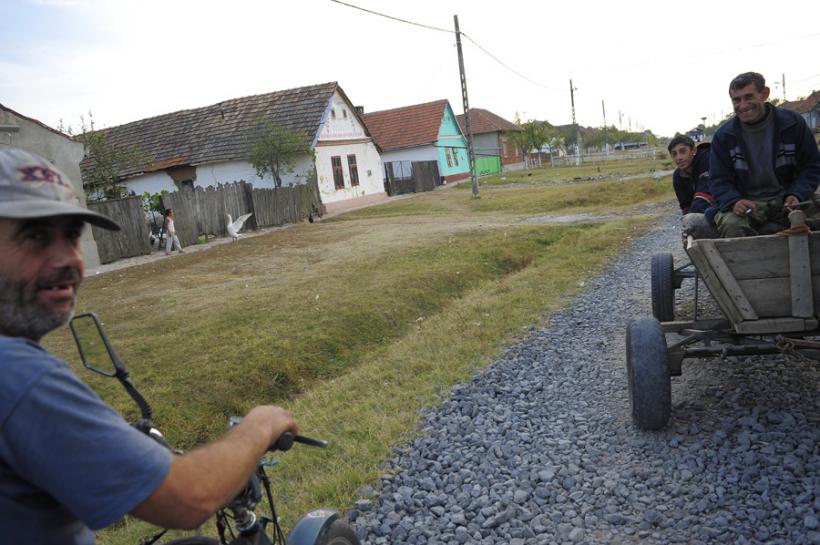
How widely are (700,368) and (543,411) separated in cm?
157

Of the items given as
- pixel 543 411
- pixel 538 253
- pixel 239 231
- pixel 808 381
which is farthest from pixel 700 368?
pixel 239 231

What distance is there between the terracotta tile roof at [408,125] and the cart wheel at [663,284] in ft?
→ 130

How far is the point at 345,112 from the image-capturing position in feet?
109

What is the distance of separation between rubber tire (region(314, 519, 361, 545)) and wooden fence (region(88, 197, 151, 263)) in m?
18.1

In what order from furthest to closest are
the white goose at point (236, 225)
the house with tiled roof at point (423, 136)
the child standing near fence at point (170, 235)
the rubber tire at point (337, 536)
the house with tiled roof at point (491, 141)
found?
the house with tiled roof at point (491, 141), the house with tiled roof at point (423, 136), the white goose at point (236, 225), the child standing near fence at point (170, 235), the rubber tire at point (337, 536)

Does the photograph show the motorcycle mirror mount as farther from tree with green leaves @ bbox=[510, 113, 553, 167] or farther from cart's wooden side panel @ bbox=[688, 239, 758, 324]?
tree with green leaves @ bbox=[510, 113, 553, 167]

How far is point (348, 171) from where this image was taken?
3303 cm

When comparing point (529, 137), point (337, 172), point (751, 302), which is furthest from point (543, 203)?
point (529, 137)

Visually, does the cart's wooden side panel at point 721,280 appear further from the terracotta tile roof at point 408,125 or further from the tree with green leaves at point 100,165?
the terracotta tile roof at point 408,125

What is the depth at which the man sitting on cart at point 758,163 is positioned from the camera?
4.73 meters

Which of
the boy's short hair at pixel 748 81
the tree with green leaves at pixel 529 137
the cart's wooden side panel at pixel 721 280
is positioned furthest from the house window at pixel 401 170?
the cart's wooden side panel at pixel 721 280

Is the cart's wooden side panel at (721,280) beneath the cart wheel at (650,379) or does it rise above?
above

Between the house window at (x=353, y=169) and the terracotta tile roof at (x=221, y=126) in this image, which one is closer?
the terracotta tile roof at (x=221, y=126)

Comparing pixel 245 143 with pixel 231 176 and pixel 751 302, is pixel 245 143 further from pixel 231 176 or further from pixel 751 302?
pixel 751 302
